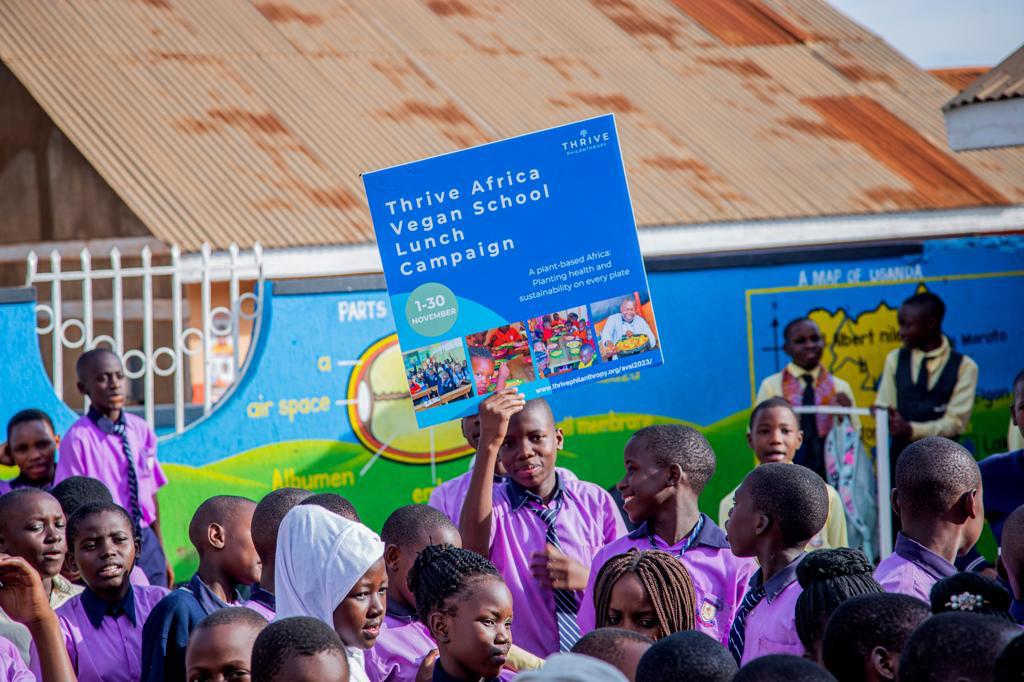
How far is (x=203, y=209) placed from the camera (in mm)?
9969

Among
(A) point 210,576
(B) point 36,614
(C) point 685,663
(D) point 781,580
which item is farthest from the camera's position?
(A) point 210,576

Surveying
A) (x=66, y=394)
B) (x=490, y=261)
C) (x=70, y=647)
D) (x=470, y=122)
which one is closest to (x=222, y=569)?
(x=70, y=647)

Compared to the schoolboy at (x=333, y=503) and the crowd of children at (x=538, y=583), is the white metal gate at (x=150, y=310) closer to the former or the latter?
the crowd of children at (x=538, y=583)

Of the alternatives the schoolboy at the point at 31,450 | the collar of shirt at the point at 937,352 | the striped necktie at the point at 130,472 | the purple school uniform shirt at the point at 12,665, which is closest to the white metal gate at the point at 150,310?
the striped necktie at the point at 130,472

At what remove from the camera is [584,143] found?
5484mm

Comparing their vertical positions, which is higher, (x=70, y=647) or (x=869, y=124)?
(x=869, y=124)

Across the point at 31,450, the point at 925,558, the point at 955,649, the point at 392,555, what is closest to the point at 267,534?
the point at 392,555

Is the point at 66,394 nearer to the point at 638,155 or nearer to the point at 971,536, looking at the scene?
the point at 638,155

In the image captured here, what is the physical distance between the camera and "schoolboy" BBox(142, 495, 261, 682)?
4371mm

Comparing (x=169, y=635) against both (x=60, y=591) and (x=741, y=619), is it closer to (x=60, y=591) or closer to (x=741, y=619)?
(x=60, y=591)

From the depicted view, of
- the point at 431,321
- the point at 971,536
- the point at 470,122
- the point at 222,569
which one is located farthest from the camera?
the point at 470,122

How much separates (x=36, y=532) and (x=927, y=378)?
5.96 metres

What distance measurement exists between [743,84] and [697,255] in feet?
14.6

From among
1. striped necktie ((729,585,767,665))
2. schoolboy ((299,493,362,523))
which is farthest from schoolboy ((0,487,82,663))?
striped necktie ((729,585,767,665))
